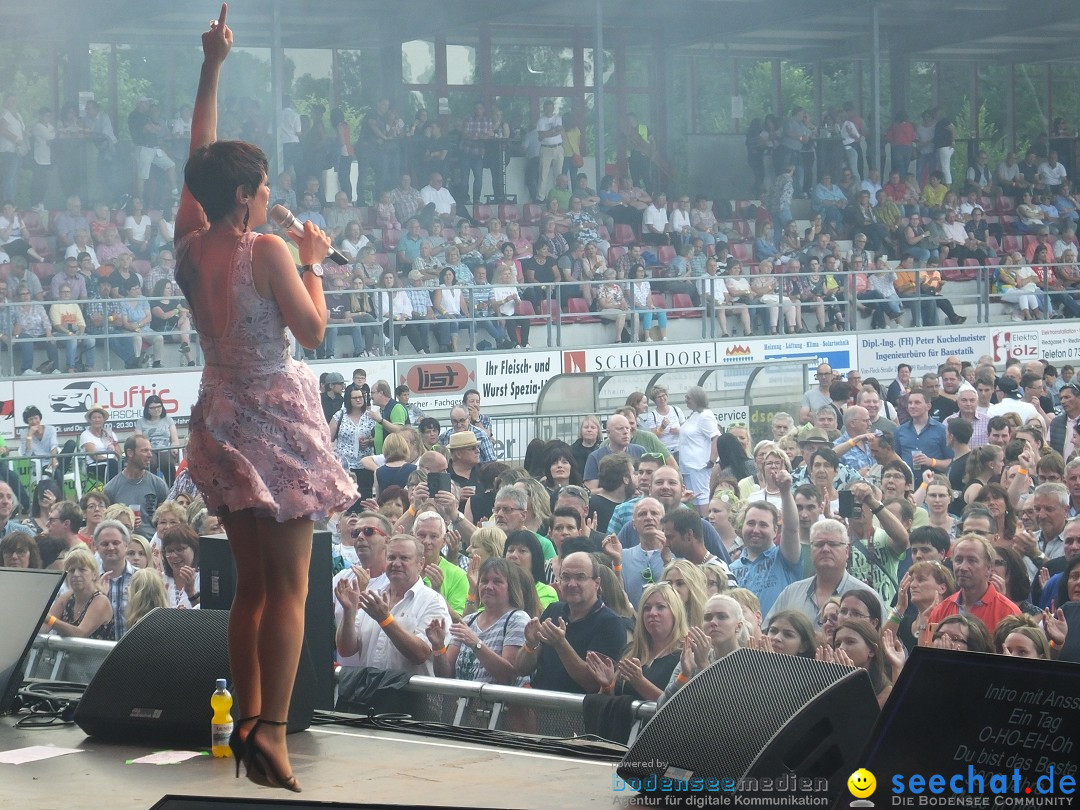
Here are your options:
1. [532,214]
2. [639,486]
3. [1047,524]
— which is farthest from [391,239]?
[1047,524]

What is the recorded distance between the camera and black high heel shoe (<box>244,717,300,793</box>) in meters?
2.78

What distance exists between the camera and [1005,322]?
1738 cm

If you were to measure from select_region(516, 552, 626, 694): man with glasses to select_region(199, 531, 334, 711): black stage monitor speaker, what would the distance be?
3.69 feet

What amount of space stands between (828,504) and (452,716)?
10.1ft

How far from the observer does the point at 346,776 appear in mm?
3652

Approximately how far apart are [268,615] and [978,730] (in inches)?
56.1

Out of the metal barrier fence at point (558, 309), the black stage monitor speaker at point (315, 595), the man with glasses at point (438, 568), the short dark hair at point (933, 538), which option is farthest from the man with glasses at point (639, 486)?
the metal barrier fence at point (558, 309)

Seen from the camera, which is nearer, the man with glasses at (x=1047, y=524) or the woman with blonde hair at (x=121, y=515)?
the man with glasses at (x=1047, y=524)

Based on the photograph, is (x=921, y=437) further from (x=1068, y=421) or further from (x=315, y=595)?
(x=315, y=595)

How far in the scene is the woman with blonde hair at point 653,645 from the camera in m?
5.02

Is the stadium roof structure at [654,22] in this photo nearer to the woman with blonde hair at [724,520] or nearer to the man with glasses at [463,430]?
the man with glasses at [463,430]

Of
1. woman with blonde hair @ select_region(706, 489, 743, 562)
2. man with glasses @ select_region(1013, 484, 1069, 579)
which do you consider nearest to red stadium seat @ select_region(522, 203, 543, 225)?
woman with blonde hair @ select_region(706, 489, 743, 562)

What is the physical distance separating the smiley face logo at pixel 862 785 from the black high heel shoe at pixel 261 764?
1120 mm

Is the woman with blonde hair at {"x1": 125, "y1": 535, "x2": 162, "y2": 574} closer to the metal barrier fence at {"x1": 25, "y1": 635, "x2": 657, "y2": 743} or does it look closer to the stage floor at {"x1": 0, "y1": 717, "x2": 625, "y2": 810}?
the metal barrier fence at {"x1": 25, "y1": 635, "x2": 657, "y2": 743}
